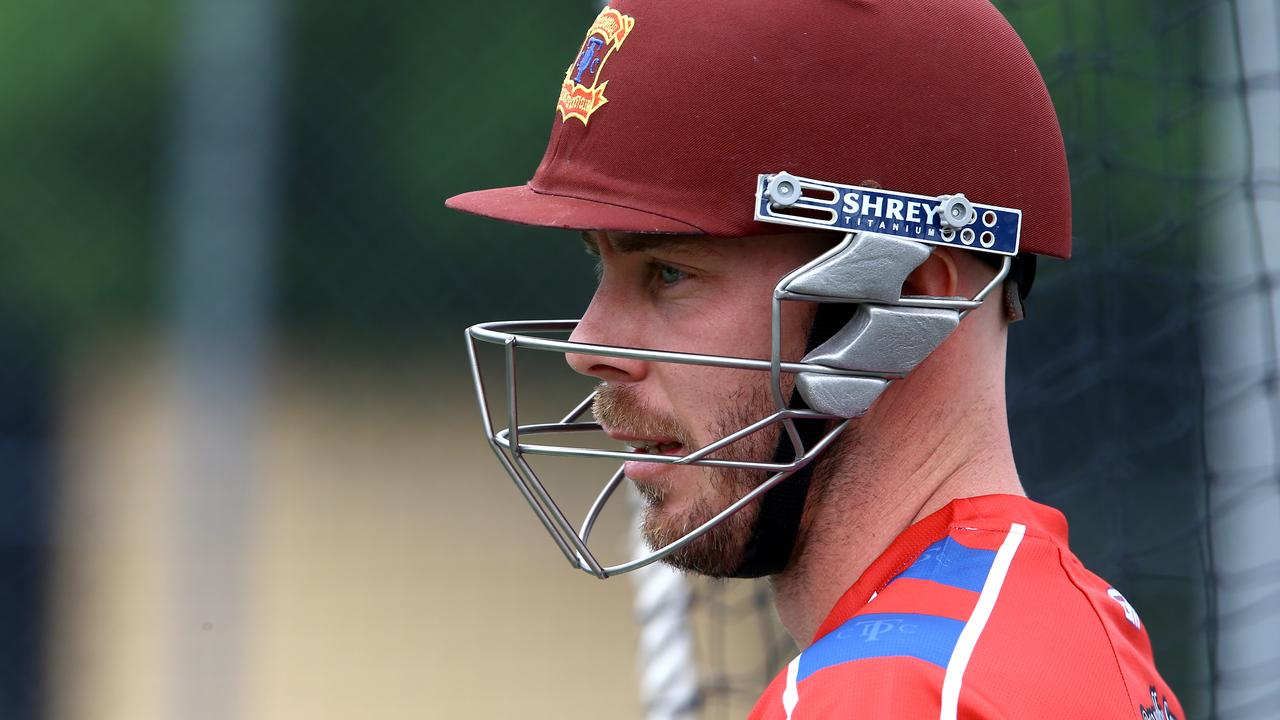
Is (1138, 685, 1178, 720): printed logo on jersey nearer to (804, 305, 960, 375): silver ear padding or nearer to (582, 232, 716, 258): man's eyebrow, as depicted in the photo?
(804, 305, 960, 375): silver ear padding

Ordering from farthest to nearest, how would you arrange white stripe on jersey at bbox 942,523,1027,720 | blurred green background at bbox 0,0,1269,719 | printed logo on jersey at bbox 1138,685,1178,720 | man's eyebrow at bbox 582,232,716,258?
1. blurred green background at bbox 0,0,1269,719
2. man's eyebrow at bbox 582,232,716,258
3. printed logo on jersey at bbox 1138,685,1178,720
4. white stripe on jersey at bbox 942,523,1027,720

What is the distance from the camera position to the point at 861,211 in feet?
5.21

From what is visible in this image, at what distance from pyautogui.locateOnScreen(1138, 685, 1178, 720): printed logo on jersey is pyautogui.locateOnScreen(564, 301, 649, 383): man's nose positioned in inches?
26.0

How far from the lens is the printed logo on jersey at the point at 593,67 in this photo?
173cm

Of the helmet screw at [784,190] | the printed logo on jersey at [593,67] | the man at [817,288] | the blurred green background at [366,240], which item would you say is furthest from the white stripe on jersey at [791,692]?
the blurred green background at [366,240]

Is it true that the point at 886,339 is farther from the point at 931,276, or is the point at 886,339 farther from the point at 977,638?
the point at 977,638

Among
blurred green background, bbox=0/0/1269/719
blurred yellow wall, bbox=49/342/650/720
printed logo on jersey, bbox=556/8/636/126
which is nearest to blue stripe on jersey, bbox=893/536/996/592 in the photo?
printed logo on jersey, bbox=556/8/636/126

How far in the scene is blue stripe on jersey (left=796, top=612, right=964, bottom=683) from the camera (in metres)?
1.32

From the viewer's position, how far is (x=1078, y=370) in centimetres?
425

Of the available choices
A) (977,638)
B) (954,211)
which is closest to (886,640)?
(977,638)

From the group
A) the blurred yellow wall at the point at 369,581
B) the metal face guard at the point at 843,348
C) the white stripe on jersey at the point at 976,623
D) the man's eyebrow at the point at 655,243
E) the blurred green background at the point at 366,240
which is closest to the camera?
the white stripe on jersey at the point at 976,623

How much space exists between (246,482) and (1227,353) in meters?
2.89

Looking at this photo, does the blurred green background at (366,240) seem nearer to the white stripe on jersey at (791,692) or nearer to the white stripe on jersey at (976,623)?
the white stripe on jersey at (976,623)

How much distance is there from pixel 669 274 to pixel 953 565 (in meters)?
0.47
